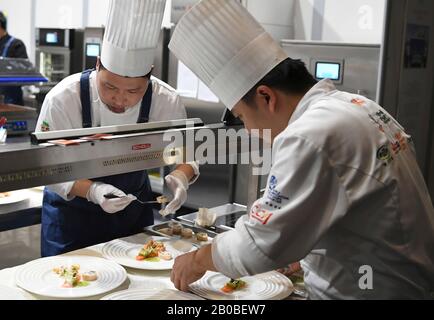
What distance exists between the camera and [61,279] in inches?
69.9

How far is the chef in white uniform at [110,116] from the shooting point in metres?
2.25

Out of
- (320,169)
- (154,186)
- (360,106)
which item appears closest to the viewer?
(320,169)

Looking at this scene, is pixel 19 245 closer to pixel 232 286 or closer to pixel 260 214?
pixel 232 286

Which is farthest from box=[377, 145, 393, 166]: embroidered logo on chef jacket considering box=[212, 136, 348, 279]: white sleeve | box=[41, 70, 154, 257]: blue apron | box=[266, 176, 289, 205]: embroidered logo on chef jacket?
box=[41, 70, 154, 257]: blue apron

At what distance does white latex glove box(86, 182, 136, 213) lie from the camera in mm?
2195

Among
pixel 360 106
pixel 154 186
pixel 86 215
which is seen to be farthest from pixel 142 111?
pixel 154 186

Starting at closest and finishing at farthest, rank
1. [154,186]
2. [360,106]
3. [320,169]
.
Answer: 1. [320,169]
2. [360,106]
3. [154,186]

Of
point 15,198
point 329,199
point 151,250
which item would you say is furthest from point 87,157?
point 15,198

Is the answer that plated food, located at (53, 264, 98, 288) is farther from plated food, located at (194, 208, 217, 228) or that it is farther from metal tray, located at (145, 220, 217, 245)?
plated food, located at (194, 208, 217, 228)

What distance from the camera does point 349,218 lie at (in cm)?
136

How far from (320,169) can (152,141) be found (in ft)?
2.33

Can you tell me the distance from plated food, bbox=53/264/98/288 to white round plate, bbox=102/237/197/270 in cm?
16

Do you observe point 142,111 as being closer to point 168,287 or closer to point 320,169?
point 168,287

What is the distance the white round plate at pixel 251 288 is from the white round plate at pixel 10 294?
499 mm
